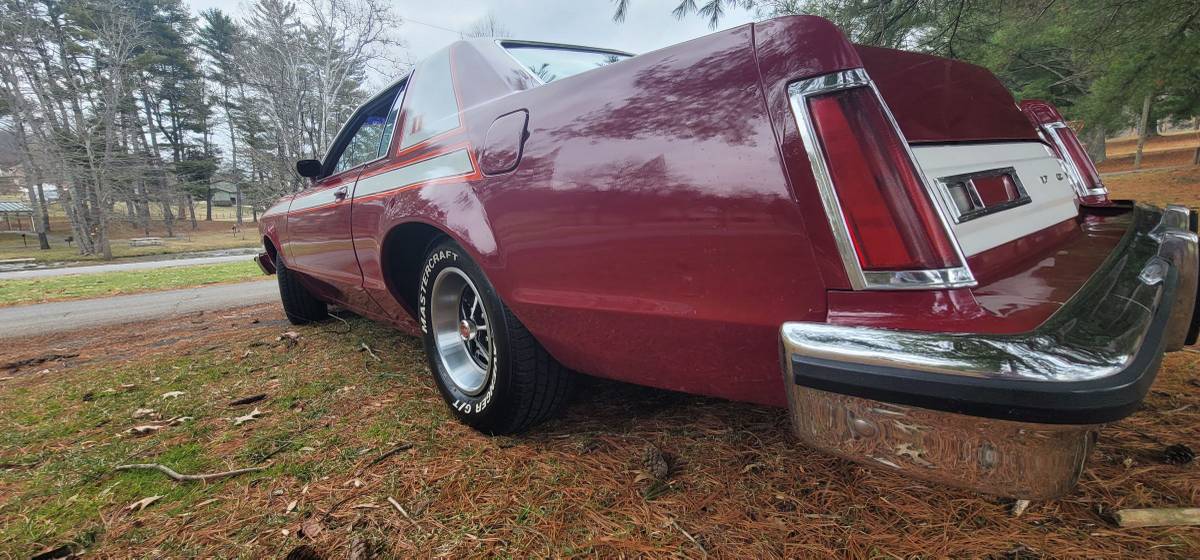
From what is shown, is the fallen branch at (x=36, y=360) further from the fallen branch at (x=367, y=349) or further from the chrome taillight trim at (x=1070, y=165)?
the chrome taillight trim at (x=1070, y=165)

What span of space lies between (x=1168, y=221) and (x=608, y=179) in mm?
1687

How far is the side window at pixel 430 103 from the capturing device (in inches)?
79.7

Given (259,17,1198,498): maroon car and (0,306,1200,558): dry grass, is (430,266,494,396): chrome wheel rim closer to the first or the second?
(259,17,1198,498): maroon car

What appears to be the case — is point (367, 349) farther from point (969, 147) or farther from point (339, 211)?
point (969, 147)

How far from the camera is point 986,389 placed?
0.77m

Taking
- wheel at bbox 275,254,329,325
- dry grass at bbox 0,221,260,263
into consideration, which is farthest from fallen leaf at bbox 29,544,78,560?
dry grass at bbox 0,221,260,263

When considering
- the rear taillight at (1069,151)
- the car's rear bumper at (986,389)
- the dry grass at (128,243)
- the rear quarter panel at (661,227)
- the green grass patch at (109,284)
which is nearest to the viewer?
the car's rear bumper at (986,389)

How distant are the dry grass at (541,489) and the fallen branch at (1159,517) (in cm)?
2

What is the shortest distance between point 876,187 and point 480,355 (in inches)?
63.5

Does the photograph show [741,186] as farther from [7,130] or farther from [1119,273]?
[7,130]

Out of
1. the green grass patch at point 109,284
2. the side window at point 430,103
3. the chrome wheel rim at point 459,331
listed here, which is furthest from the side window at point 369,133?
the green grass patch at point 109,284

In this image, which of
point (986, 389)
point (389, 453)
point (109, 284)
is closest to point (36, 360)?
point (389, 453)

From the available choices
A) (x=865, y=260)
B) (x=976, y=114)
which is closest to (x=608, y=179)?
(x=865, y=260)

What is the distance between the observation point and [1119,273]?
1071mm
